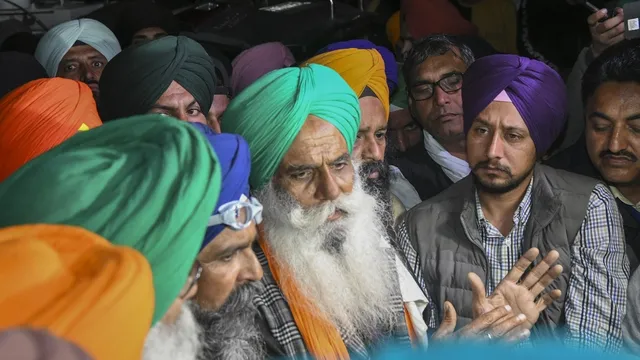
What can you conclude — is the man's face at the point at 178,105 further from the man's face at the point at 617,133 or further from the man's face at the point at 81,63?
the man's face at the point at 617,133

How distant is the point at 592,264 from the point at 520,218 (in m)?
0.30

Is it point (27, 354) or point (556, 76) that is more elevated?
point (27, 354)

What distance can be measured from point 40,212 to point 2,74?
9.74 feet

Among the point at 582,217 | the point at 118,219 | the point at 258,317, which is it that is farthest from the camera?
the point at 582,217

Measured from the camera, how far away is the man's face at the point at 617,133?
3.38 meters

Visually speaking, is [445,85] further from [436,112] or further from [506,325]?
[506,325]

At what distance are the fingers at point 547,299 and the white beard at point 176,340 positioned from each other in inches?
46.7

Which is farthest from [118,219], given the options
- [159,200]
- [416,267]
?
[416,267]

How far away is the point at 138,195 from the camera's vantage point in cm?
164

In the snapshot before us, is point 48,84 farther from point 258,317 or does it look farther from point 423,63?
point 423,63

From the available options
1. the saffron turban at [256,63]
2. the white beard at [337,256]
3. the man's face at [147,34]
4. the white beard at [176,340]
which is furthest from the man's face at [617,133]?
the man's face at [147,34]

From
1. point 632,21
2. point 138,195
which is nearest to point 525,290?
point 632,21

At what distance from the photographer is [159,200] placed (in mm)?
1646

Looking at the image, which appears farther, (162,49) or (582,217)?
(162,49)
